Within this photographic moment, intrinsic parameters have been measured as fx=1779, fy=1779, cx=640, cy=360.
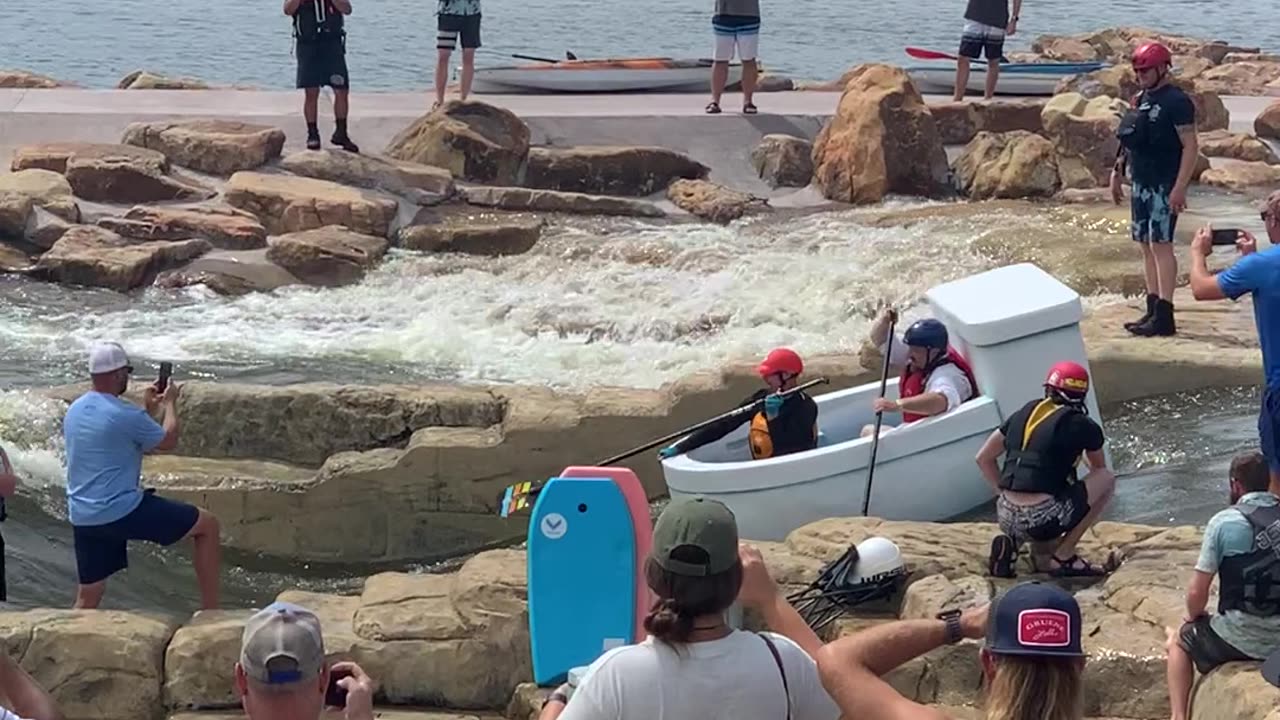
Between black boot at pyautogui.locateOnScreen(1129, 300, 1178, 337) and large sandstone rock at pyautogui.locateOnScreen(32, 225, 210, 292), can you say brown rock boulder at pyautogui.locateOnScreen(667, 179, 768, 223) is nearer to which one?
large sandstone rock at pyautogui.locateOnScreen(32, 225, 210, 292)

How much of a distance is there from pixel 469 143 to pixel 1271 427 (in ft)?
30.7

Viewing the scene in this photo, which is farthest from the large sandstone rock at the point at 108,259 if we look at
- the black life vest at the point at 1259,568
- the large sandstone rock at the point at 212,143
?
the black life vest at the point at 1259,568

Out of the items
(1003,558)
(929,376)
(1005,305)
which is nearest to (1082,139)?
(1005,305)

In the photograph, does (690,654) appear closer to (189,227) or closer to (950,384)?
(950,384)

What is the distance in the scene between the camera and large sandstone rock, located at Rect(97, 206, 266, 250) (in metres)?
13.0

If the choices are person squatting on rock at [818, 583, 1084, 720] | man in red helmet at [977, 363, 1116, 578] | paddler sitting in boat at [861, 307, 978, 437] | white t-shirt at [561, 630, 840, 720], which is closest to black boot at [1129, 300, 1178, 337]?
paddler sitting in boat at [861, 307, 978, 437]

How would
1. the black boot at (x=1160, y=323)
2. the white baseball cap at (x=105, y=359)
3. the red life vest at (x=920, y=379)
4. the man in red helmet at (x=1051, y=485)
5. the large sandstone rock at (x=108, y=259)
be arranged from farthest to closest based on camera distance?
the large sandstone rock at (x=108, y=259), the black boot at (x=1160, y=323), the red life vest at (x=920, y=379), the white baseball cap at (x=105, y=359), the man in red helmet at (x=1051, y=485)

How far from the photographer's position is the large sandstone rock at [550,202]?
14.1 metres

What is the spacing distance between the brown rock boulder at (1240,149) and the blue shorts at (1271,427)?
31.5 feet

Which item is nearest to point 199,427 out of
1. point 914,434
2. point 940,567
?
point 914,434

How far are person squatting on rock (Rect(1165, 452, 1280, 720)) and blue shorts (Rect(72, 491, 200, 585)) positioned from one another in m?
3.70

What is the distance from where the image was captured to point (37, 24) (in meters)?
37.6

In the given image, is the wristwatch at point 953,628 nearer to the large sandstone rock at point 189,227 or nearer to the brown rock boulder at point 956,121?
the large sandstone rock at point 189,227

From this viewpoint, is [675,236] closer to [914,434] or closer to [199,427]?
[199,427]
